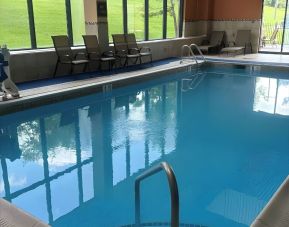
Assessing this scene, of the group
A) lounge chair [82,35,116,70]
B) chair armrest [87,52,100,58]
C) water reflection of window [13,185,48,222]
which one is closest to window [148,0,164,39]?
lounge chair [82,35,116,70]

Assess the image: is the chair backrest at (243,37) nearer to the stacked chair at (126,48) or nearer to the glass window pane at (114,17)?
the stacked chair at (126,48)

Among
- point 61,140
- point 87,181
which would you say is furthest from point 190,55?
point 87,181

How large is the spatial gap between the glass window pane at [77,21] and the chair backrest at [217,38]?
519 centimetres

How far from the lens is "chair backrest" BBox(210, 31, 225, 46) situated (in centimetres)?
1136

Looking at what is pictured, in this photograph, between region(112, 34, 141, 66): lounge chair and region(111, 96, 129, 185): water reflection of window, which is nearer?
region(111, 96, 129, 185): water reflection of window

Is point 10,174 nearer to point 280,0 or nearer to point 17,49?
point 17,49

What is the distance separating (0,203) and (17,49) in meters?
5.55

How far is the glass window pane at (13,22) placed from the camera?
6.65m

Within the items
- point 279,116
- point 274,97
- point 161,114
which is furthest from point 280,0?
point 161,114

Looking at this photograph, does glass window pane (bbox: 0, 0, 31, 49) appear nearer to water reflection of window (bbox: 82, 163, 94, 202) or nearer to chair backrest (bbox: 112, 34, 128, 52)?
chair backrest (bbox: 112, 34, 128, 52)

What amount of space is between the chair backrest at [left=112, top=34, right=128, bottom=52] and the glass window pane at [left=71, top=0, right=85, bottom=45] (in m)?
0.83

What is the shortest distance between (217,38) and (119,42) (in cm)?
451

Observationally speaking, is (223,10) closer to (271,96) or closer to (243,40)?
(243,40)

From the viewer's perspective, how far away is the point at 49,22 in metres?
7.29
